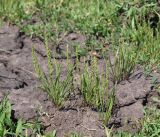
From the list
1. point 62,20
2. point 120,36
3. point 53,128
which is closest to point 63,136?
point 53,128

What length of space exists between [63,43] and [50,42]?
12 cm

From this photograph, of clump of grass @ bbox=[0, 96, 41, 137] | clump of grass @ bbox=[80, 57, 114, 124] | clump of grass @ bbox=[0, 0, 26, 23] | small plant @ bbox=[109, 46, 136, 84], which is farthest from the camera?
clump of grass @ bbox=[0, 0, 26, 23]

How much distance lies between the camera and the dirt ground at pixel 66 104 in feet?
8.16

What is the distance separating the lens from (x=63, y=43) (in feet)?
11.2

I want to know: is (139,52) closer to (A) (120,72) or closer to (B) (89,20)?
(A) (120,72)

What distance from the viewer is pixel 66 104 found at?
8.66 feet

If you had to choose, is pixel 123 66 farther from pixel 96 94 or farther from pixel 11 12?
pixel 11 12

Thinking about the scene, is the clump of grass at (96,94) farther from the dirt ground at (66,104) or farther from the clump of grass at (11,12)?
the clump of grass at (11,12)

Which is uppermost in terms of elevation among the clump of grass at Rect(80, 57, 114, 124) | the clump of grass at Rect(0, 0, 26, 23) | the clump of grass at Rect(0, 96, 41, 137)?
the clump of grass at Rect(0, 0, 26, 23)

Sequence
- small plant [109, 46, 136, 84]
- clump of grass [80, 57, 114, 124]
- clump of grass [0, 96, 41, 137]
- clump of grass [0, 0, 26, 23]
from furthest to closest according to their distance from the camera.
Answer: clump of grass [0, 0, 26, 23]
small plant [109, 46, 136, 84]
clump of grass [80, 57, 114, 124]
clump of grass [0, 96, 41, 137]

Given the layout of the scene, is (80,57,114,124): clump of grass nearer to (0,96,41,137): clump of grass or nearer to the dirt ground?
the dirt ground

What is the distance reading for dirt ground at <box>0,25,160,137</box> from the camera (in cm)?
249

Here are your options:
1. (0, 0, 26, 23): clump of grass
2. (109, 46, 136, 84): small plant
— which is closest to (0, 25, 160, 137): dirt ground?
(109, 46, 136, 84): small plant

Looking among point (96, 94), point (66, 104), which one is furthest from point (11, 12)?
point (96, 94)
